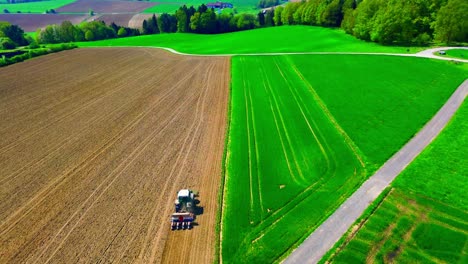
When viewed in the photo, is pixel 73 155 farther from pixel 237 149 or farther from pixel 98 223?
pixel 237 149

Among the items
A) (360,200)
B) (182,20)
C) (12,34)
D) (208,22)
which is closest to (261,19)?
(208,22)

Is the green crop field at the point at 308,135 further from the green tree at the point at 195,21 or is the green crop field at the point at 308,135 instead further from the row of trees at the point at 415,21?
the green tree at the point at 195,21

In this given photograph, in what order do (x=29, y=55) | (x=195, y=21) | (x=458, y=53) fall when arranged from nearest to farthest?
(x=458, y=53), (x=29, y=55), (x=195, y=21)

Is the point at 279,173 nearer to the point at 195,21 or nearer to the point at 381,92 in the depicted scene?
the point at 381,92

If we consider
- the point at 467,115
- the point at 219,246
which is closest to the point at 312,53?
the point at 467,115

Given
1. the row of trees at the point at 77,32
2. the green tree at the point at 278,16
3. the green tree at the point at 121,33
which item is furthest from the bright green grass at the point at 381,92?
the row of trees at the point at 77,32

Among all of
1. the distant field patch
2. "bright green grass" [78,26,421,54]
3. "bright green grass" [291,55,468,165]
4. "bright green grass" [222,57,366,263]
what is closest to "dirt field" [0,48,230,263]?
"bright green grass" [222,57,366,263]
